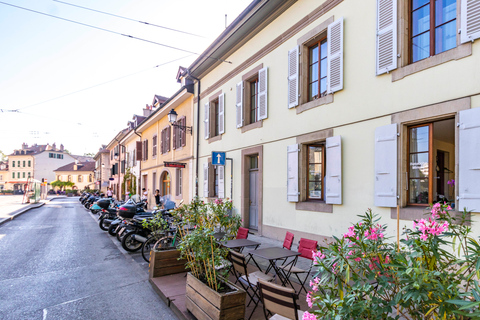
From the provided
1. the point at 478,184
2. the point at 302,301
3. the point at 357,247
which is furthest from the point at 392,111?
the point at 357,247

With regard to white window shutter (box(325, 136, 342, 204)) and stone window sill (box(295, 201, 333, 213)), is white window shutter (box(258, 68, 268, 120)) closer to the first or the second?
white window shutter (box(325, 136, 342, 204))

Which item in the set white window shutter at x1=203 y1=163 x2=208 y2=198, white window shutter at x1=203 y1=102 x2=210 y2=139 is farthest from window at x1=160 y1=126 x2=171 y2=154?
white window shutter at x1=203 y1=163 x2=208 y2=198

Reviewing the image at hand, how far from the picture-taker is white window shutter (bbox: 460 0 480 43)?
4535mm

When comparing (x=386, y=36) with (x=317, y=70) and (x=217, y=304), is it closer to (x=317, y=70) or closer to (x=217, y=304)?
(x=317, y=70)

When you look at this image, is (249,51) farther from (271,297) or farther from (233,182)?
(271,297)

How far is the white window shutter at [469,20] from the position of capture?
4535 millimetres

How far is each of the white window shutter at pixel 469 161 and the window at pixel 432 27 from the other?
1.34 m

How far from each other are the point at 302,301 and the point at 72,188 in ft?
231

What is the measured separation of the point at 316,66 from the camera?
7906 mm

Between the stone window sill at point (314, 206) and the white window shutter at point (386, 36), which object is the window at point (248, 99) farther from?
the white window shutter at point (386, 36)

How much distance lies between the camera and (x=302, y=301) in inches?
162

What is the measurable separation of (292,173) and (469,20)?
4.72 metres

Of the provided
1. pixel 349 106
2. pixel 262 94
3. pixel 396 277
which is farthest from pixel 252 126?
pixel 396 277

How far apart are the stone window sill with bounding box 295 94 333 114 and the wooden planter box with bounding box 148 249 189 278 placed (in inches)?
186
